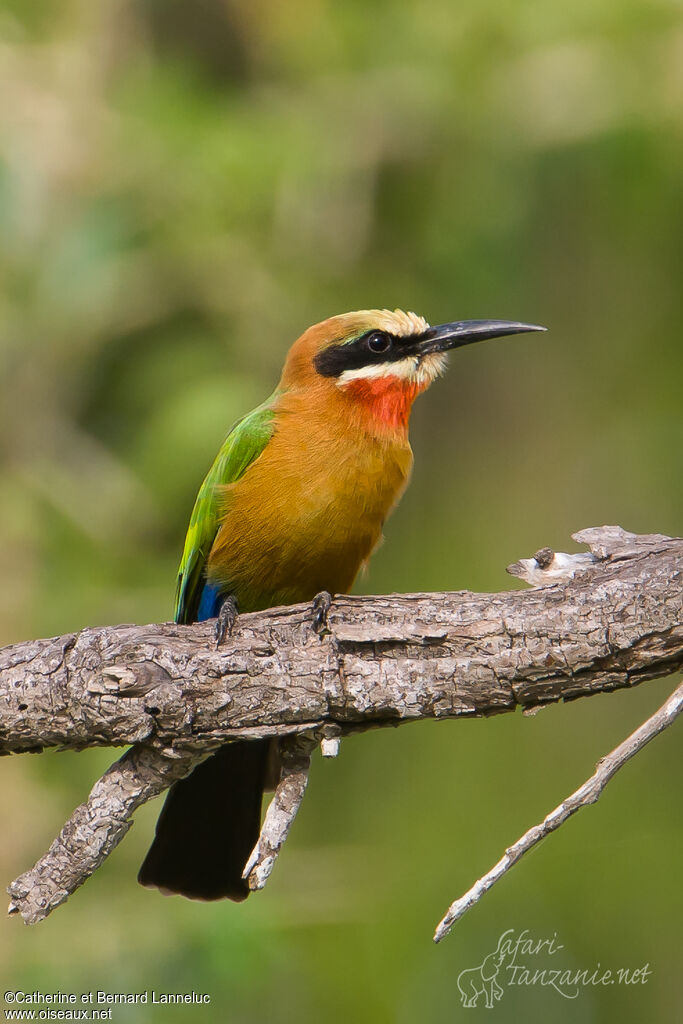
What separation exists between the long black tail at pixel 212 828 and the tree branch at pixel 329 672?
70 centimetres

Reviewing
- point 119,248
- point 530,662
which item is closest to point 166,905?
point 530,662

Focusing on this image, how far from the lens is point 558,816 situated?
8.79ft

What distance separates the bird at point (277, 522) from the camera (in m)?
4.14

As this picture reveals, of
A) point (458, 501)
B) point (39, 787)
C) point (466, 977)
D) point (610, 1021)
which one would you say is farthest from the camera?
point (458, 501)

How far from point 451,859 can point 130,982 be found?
3.06m

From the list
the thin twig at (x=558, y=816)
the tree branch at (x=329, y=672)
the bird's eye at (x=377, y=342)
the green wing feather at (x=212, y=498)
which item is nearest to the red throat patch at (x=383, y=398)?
the bird's eye at (x=377, y=342)

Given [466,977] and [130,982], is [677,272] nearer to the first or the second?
[466,977]

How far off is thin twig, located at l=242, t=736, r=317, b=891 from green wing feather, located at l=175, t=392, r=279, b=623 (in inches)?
44.0

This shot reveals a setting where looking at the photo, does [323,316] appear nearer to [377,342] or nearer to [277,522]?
[377,342]

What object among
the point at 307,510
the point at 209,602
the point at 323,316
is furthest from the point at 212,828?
the point at 323,316

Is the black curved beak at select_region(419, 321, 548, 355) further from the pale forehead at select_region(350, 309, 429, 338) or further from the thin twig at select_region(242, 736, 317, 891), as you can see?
the thin twig at select_region(242, 736, 317, 891)

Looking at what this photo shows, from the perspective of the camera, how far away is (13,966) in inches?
175

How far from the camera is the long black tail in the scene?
13.6 feet

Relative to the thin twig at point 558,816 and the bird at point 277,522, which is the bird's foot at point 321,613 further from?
the thin twig at point 558,816
